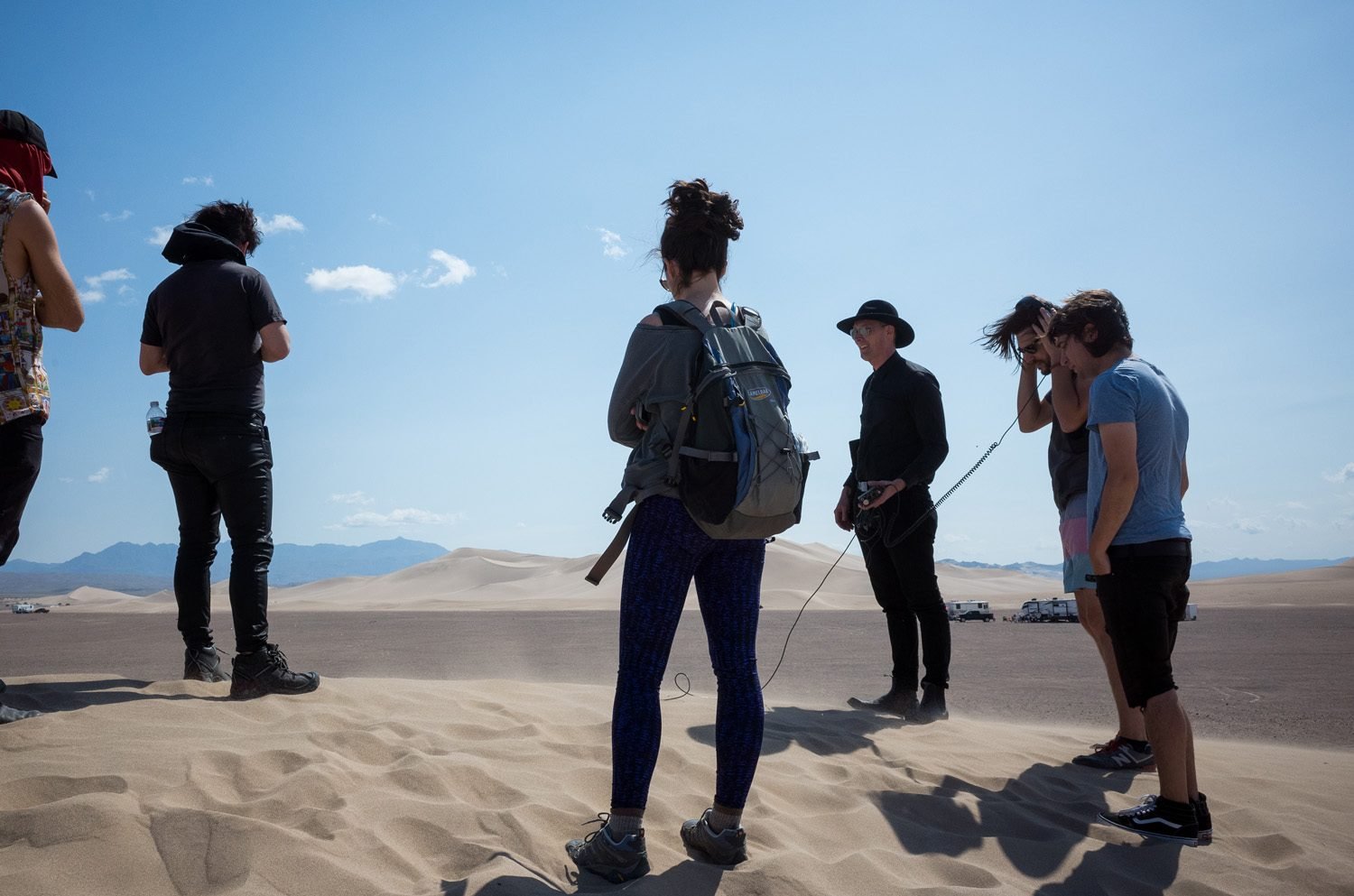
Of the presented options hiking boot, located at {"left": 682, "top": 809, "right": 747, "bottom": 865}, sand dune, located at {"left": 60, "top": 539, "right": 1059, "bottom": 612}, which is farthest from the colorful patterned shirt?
sand dune, located at {"left": 60, "top": 539, "right": 1059, "bottom": 612}

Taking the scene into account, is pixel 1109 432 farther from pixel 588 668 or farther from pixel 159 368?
pixel 588 668

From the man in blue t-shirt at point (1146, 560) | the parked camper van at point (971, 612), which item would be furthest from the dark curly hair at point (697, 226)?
the parked camper van at point (971, 612)

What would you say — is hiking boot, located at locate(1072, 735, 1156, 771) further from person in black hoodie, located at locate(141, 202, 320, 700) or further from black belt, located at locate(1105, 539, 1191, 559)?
person in black hoodie, located at locate(141, 202, 320, 700)

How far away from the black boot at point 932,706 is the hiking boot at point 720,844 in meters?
2.59

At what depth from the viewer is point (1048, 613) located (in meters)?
16.3

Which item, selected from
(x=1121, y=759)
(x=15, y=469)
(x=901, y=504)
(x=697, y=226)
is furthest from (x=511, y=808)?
(x=901, y=504)

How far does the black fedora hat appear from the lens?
17.8 ft

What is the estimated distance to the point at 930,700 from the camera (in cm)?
510

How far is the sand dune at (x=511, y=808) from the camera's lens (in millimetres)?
2443

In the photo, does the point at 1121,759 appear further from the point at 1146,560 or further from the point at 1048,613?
the point at 1048,613

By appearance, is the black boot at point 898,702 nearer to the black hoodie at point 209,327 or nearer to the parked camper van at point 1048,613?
the black hoodie at point 209,327

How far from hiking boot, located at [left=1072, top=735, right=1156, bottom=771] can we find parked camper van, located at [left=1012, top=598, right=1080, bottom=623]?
12.7 m

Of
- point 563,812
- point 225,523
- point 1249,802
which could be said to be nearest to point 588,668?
point 225,523

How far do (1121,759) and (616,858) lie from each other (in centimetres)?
272
